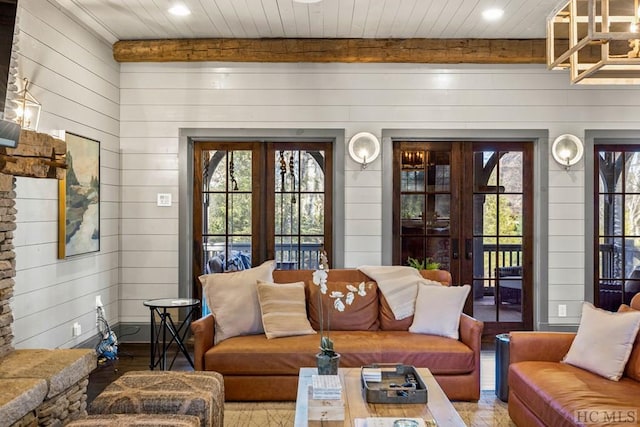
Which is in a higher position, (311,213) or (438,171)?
(438,171)

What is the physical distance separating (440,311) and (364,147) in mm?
2084

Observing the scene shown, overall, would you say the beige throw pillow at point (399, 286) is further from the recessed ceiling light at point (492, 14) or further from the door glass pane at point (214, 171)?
the recessed ceiling light at point (492, 14)

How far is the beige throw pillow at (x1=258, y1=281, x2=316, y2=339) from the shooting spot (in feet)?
13.6

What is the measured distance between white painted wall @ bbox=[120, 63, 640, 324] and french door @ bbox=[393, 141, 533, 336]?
249mm

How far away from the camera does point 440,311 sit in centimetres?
420

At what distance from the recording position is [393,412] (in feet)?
8.79

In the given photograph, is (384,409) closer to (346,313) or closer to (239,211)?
(346,313)

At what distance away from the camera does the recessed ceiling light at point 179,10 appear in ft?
15.3

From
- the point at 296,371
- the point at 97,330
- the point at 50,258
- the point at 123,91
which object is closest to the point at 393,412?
the point at 296,371

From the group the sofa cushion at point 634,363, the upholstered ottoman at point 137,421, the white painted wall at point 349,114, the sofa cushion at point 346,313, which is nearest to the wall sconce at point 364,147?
the white painted wall at point 349,114

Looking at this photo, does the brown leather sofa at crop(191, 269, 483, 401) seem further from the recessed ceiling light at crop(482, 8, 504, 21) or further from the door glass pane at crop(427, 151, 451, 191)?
the recessed ceiling light at crop(482, 8, 504, 21)

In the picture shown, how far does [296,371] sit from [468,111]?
3300mm

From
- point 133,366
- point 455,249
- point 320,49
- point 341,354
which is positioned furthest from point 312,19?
point 133,366

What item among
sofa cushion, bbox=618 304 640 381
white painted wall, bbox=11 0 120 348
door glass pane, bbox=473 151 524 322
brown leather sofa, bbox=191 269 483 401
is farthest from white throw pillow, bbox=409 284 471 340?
white painted wall, bbox=11 0 120 348
